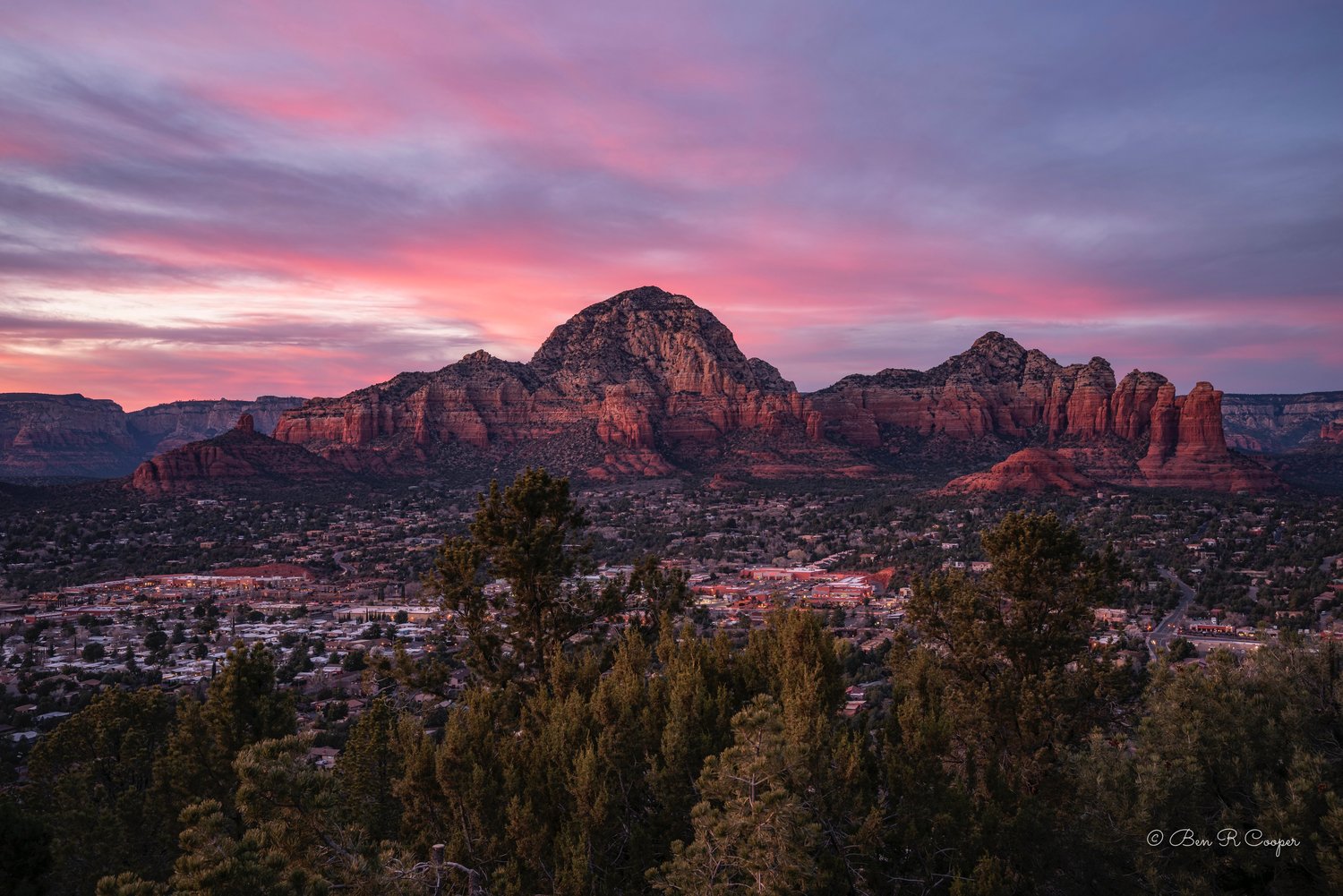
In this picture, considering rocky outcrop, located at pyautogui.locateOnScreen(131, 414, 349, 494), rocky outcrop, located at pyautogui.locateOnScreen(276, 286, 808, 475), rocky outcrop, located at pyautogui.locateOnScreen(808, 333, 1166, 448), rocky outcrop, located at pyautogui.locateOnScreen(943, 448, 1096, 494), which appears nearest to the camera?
rocky outcrop, located at pyautogui.locateOnScreen(943, 448, 1096, 494)

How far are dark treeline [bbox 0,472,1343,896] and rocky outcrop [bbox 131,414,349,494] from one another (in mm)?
117907

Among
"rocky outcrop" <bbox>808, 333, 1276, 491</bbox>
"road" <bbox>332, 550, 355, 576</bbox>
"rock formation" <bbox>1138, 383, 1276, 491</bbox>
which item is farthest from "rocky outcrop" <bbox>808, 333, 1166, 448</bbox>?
"road" <bbox>332, 550, 355, 576</bbox>

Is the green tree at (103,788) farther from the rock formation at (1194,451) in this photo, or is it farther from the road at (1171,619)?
the rock formation at (1194,451)

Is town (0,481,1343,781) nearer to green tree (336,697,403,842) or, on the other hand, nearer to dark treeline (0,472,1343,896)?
green tree (336,697,403,842)

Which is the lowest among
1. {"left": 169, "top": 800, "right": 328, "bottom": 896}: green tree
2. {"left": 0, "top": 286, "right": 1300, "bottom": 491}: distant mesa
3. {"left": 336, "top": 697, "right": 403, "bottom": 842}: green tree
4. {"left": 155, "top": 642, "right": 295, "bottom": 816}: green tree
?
{"left": 336, "top": 697, "right": 403, "bottom": 842}: green tree

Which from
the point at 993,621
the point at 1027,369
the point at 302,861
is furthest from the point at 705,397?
the point at 302,861

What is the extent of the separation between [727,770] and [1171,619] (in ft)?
177

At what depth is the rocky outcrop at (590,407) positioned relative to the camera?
15262cm

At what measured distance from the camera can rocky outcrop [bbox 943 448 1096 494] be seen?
102 meters

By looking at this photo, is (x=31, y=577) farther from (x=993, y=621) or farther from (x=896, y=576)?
(x=993, y=621)

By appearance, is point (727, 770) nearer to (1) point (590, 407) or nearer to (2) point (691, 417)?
(2) point (691, 417)

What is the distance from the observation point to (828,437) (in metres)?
158

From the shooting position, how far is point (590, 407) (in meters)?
162

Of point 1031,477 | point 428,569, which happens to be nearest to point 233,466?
point 428,569
